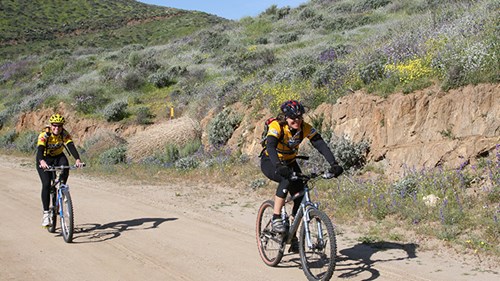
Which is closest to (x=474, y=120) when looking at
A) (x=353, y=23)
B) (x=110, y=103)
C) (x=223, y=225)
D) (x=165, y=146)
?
(x=223, y=225)

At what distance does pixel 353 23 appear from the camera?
24.8 metres

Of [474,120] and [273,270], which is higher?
[474,120]

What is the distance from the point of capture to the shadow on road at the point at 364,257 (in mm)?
6262

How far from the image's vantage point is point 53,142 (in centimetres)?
881

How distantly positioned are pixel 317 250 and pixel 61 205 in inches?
182

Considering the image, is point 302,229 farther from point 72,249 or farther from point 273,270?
point 72,249

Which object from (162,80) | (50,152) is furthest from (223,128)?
(162,80)

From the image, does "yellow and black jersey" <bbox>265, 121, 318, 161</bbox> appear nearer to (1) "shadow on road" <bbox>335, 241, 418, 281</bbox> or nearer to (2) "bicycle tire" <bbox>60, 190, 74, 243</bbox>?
(1) "shadow on road" <bbox>335, 241, 418, 281</bbox>

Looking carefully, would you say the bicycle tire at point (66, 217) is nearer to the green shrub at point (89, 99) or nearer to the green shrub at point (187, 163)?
the green shrub at point (187, 163)

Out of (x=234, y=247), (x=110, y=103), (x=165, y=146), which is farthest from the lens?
(x=110, y=103)

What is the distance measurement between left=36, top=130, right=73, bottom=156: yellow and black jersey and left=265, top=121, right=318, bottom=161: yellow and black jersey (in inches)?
164

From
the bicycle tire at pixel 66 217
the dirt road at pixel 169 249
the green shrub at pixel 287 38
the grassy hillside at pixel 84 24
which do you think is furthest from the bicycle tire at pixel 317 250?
the grassy hillside at pixel 84 24

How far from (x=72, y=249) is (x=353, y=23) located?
2010 cm

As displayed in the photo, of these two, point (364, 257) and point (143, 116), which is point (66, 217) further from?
point (143, 116)
